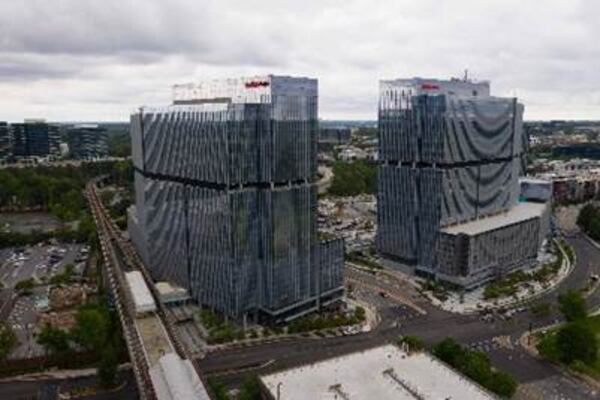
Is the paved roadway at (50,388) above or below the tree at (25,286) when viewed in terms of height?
below

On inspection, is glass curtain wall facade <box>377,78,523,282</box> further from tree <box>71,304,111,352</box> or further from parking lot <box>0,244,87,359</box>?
parking lot <box>0,244,87,359</box>

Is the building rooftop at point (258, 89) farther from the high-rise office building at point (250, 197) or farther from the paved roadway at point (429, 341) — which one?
the paved roadway at point (429, 341)

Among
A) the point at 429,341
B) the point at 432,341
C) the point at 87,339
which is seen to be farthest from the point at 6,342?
the point at 432,341

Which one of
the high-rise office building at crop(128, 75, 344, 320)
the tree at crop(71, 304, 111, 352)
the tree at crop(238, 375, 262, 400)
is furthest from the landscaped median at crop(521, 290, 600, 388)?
the tree at crop(71, 304, 111, 352)

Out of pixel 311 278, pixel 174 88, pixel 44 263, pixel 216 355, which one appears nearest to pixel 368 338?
pixel 311 278

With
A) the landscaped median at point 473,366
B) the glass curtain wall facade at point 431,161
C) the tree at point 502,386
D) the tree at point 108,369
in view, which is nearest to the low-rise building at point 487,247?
the glass curtain wall facade at point 431,161

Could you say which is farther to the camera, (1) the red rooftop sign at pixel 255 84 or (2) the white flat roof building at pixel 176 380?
(1) the red rooftop sign at pixel 255 84

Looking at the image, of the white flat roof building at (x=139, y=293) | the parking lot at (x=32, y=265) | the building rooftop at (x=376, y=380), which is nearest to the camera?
the building rooftop at (x=376, y=380)

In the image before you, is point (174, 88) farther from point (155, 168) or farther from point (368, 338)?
point (368, 338)

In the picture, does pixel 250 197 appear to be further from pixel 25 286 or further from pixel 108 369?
pixel 25 286
